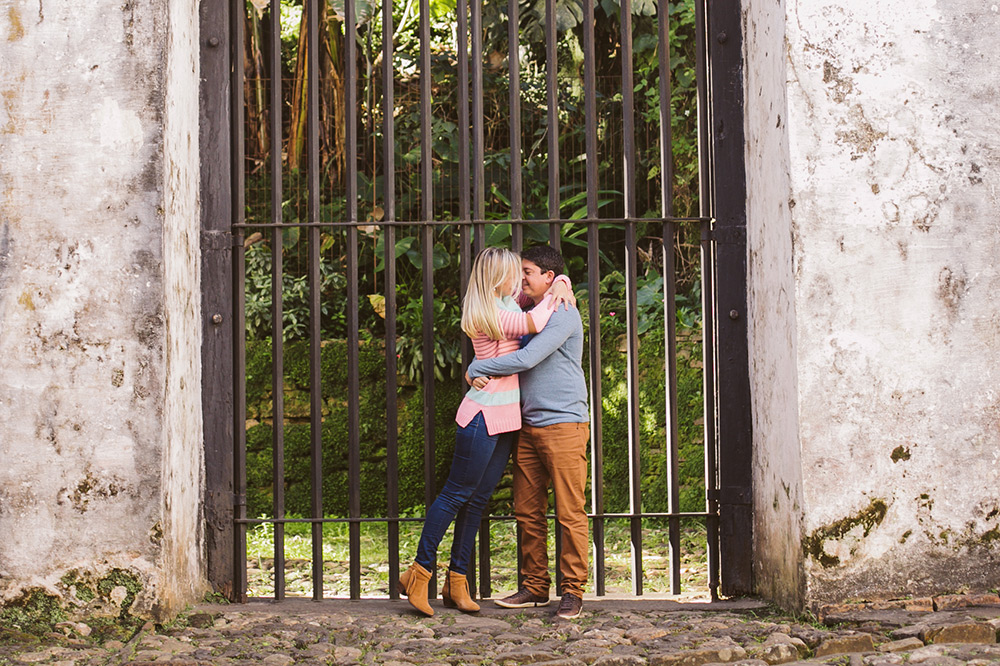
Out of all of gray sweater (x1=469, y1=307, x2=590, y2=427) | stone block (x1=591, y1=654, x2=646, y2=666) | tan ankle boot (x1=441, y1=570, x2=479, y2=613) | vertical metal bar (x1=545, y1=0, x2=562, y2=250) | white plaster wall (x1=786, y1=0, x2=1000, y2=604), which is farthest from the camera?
vertical metal bar (x1=545, y1=0, x2=562, y2=250)

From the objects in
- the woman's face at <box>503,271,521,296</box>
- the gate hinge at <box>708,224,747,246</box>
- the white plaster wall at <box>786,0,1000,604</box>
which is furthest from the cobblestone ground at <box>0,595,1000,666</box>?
the gate hinge at <box>708,224,747,246</box>

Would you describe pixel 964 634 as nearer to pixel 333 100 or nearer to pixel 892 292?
pixel 892 292

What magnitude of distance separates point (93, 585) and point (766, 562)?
2.53 meters

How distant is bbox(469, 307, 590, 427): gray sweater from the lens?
11.5ft

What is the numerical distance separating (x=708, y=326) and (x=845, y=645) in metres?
1.38

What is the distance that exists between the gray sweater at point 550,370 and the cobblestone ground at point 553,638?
2.54 ft

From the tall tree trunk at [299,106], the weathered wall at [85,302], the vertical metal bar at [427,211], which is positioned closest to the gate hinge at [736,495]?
the vertical metal bar at [427,211]

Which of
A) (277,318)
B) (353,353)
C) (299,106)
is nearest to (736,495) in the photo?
(353,353)

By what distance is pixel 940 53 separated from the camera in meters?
3.40

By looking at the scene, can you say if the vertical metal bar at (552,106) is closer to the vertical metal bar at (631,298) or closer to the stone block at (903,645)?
the vertical metal bar at (631,298)

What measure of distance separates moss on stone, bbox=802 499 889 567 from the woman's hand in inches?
48.1

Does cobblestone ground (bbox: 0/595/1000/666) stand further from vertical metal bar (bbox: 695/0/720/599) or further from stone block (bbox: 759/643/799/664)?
vertical metal bar (bbox: 695/0/720/599)

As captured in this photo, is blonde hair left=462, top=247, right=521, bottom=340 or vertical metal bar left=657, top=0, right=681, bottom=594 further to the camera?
vertical metal bar left=657, top=0, right=681, bottom=594

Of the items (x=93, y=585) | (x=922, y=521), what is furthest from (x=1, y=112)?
(x=922, y=521)
